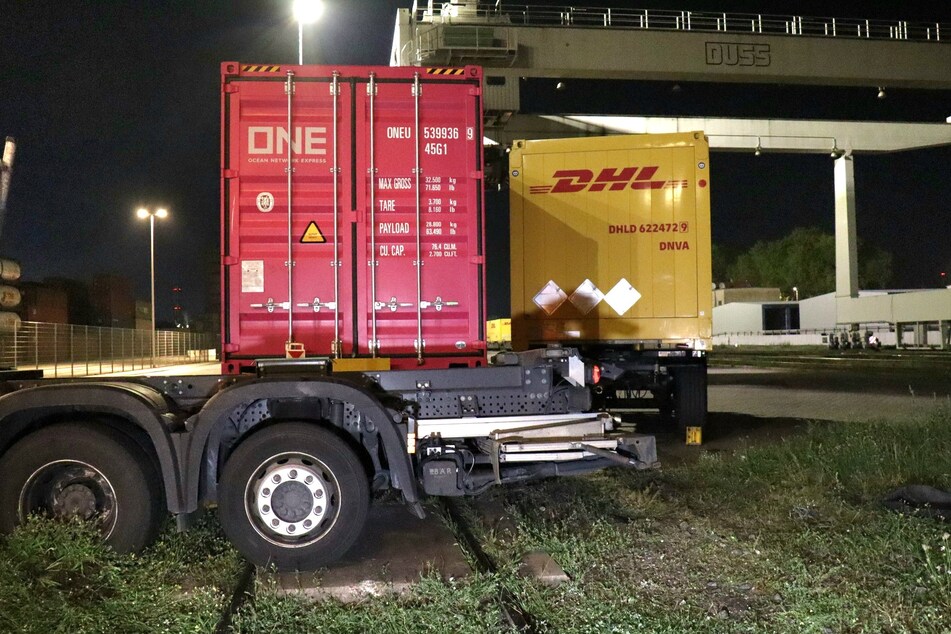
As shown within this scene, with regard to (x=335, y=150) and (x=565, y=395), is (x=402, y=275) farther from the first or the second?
(x=565, y=395)

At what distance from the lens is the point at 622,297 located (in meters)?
9.10

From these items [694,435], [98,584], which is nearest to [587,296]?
[694,435]

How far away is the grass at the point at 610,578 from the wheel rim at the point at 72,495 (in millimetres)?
147

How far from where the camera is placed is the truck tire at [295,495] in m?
4.84

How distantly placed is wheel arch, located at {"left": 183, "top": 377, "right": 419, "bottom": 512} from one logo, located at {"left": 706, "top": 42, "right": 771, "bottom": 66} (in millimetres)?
19197

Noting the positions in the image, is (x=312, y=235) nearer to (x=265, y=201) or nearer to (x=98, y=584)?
(x=265, y=201)

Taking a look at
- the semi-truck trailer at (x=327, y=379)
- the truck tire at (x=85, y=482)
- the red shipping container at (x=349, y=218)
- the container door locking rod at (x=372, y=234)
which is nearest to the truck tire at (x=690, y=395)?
the semi-truck trailer at (x=327, y=379)

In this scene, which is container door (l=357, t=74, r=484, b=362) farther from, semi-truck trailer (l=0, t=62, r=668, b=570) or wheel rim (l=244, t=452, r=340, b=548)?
wheel rim (l=244, t=452, r=340, b=548)

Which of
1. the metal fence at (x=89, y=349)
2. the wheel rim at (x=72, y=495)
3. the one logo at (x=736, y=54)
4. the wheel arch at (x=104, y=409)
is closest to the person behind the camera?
the wheel arch at (x=104, y=409)

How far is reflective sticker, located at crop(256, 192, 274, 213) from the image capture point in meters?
5.58

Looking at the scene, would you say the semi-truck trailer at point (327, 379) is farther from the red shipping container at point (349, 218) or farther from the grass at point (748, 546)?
the grass at point (748, 546)

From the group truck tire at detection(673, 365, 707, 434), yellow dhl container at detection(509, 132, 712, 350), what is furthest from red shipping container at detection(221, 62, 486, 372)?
truck tire at detection(673, 365, 707, 434)

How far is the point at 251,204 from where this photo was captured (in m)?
5.58

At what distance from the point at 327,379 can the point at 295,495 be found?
826mm
